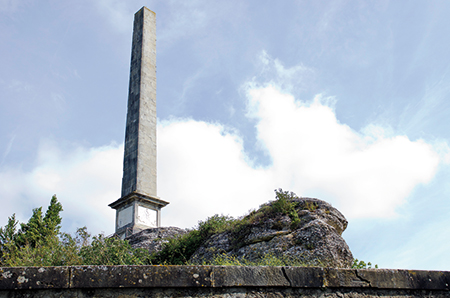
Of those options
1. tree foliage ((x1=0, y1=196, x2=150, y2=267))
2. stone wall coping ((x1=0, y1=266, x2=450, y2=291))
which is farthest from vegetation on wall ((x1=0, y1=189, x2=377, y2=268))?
stone wall coping ((x1=0, y1=266, x2=450, y2=291))

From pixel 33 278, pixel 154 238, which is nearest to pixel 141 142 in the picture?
pixel 154 238

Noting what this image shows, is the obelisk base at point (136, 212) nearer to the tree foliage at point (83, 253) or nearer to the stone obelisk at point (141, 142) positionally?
the stone obelisk at point (141, 142)

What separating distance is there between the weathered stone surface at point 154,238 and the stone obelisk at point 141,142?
5.06 ft

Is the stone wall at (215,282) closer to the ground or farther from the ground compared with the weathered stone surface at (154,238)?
closer to the ground

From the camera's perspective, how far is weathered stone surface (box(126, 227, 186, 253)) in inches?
364

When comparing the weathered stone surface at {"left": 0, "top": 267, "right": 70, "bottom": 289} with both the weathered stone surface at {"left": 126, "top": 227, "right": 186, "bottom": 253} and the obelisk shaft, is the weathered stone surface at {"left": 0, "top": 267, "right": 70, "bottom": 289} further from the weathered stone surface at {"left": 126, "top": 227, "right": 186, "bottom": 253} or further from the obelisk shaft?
the obelisk shaft

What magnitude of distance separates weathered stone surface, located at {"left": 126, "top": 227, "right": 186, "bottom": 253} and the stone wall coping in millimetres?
5488

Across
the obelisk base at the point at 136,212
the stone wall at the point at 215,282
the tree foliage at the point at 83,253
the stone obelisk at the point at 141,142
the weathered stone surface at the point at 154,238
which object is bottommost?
the stone wall at the point at 215,282

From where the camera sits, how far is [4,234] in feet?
39.9

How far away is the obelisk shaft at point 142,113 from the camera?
13.0m

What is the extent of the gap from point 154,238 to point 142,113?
594cm

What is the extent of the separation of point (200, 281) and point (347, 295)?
5.22 ft

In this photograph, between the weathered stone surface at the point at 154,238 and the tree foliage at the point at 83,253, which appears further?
the weathered stone surface at the point at 154,238

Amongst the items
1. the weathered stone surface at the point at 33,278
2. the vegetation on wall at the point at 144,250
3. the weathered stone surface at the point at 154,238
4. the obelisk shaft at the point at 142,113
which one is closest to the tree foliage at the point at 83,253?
the vegetation on wall at the point at 144,250
